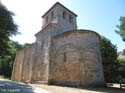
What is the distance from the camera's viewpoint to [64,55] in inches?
690

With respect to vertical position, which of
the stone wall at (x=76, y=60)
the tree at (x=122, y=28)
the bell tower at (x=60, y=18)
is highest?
the bell tower at (x=60, y=18)

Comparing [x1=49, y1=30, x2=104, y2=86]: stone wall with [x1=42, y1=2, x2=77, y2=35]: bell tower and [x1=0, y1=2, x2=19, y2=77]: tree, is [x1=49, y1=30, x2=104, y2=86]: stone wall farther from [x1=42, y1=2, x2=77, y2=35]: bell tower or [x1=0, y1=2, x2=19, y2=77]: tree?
[x1=0, y1=2, x2=19, y2=77]: tree

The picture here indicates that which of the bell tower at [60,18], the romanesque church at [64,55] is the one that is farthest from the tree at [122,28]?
the bell tower at [60,18]

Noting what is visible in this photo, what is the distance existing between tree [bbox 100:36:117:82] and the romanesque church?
22.1 feet

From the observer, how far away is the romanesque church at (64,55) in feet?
52.3

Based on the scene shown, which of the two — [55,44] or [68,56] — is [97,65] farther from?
[55,44]

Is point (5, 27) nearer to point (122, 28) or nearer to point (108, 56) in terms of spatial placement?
point (122, 28)

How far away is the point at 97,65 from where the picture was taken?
55.1 ft

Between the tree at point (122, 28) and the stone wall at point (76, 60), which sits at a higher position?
the tree at point (122, 28)

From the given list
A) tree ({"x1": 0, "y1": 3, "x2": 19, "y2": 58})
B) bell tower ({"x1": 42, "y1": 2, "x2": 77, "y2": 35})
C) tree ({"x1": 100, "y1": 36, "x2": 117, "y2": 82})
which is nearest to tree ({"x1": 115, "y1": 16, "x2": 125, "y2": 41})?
tree ({"x1": 100, "y1": 36, "x2": 117, "y2": 82})

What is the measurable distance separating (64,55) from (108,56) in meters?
10.4

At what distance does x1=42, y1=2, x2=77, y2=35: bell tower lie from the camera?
21.8m

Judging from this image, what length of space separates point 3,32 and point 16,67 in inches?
806

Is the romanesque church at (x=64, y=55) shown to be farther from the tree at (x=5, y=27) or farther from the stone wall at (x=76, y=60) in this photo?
the tree at (x=5, y=27)
